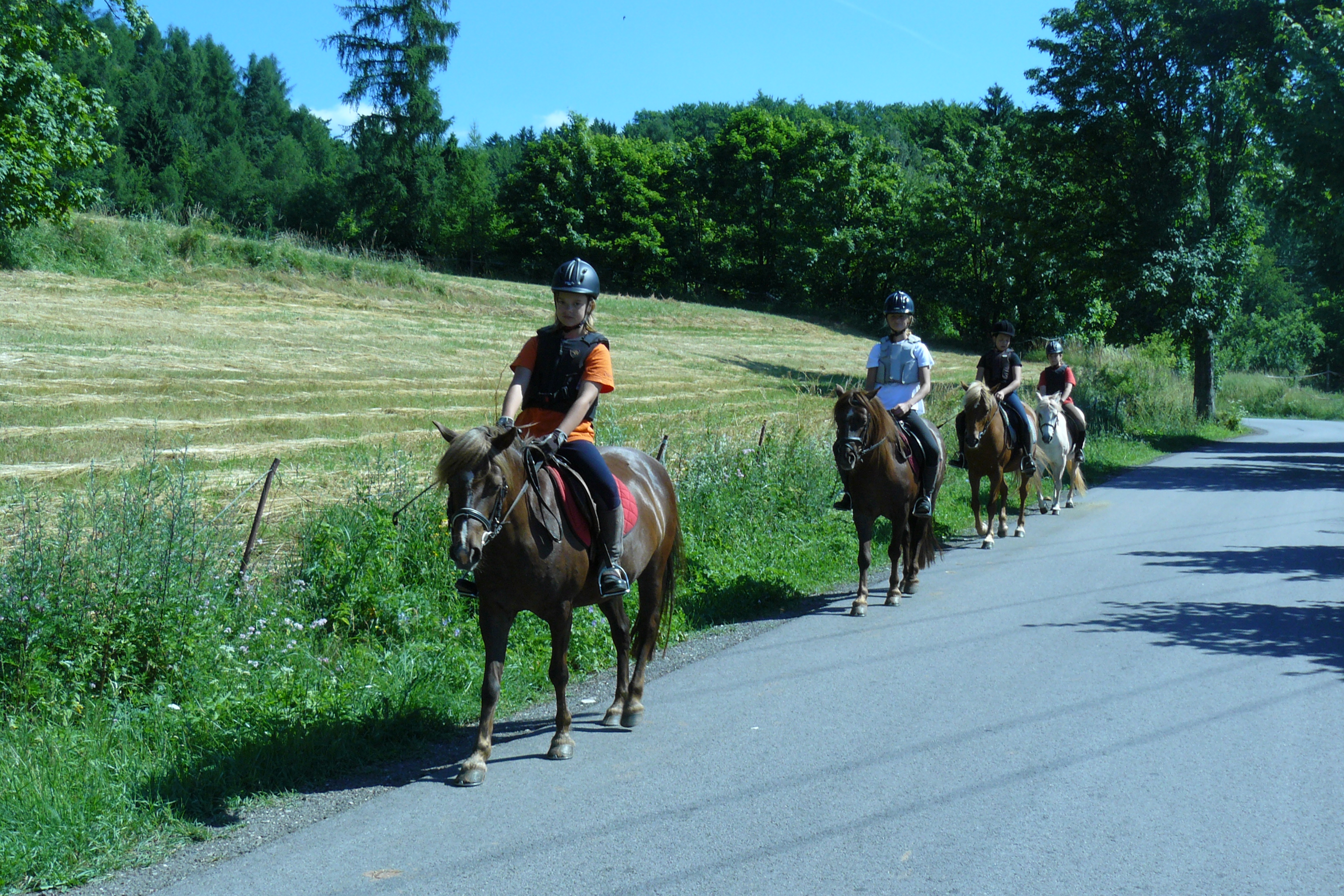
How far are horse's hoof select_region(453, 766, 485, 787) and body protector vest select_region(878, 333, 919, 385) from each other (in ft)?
21.9

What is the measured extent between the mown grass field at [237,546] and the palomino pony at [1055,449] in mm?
1405

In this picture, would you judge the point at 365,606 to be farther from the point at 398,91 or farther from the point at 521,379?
the point at 398,91

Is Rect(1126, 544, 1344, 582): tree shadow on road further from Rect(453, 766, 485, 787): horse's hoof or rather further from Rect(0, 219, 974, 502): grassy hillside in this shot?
Rect(453, 766, 485, 787): horse's hoof

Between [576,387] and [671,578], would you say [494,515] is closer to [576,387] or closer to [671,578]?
[576,387]

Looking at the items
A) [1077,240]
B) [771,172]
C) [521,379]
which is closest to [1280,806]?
[521,379]

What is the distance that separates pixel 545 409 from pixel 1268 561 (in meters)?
9.37

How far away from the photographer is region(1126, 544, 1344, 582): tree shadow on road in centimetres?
1112

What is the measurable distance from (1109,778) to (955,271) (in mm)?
55586

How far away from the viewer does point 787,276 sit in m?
70.4

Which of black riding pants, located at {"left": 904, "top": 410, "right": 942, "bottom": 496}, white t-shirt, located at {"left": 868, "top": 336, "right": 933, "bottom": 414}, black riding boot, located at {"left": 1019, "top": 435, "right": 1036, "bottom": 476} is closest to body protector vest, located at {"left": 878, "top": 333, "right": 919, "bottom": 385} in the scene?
white t-shirt, located at {"left": 868, "top": 336, "right": 933, "bottom": 414}

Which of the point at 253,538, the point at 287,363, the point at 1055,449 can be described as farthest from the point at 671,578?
the point at 287,363

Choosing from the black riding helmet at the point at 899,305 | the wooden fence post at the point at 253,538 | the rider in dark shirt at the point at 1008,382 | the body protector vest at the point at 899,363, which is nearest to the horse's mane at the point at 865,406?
the body protector vest at the point at 899,363

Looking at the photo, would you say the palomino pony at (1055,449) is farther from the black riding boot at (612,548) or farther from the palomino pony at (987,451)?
the black riding boot at (612,548)

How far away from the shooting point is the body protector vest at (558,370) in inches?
241
